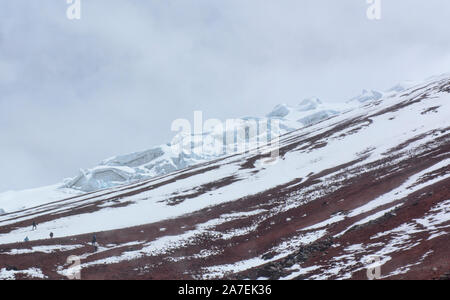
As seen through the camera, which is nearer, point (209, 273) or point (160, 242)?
point (209, 273)

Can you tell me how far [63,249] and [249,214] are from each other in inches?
872

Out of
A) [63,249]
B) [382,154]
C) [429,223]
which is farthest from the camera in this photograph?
[382,154]

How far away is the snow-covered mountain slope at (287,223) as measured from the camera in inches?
1042

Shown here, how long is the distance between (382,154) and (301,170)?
14.6 meters

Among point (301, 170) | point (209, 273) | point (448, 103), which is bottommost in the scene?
point (209, 273)

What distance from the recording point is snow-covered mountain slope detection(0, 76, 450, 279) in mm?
26458

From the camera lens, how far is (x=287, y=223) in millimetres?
41594

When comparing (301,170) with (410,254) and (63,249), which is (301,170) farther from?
(410,254)
